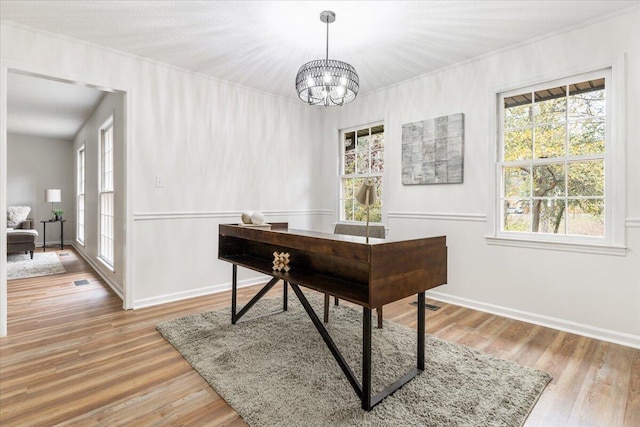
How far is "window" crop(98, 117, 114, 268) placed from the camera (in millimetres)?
4348

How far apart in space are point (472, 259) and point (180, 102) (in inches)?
138

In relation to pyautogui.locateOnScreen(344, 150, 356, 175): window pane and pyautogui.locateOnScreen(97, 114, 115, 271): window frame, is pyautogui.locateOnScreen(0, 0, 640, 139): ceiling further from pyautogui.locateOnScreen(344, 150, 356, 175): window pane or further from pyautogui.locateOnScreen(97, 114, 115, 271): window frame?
pyautogui.locateOnScreen(97, 114, 115, 271): window frame

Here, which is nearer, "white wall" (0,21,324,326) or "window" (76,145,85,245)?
"white wall" (0,21,324,326)

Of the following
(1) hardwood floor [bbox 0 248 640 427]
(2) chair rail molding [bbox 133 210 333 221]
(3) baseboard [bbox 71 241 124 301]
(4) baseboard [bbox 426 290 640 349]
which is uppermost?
(2) chair rail molding [bbox 133 210 333 221]

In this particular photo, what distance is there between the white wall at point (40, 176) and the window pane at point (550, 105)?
Result: 9060mm

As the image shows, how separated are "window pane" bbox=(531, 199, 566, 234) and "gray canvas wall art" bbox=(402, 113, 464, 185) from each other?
741 millimetres

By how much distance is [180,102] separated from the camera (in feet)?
11.6

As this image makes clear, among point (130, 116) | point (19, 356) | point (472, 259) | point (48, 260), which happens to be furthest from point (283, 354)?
point (48, 260)

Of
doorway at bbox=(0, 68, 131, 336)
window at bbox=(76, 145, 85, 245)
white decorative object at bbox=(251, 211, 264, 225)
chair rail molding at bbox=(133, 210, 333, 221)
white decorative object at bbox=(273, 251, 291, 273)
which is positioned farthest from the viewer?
window at bbox=(76, 145, 85, 245)

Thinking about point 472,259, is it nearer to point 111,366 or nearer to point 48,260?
point 111,366

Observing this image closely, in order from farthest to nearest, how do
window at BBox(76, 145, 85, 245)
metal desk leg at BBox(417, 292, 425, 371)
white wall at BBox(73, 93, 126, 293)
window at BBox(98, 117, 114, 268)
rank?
window at BBox(76, 145, 85, 245)
window at BBox(98, 117, 114, 268)
white wall at BBox(73, 93, 126, 293)
metal desk leg at BBox(417, 292, 425, 371)

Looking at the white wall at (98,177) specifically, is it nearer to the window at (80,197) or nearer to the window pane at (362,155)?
the window at (80,197)

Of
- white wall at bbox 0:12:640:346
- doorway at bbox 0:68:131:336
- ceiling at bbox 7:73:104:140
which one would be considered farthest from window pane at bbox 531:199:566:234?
ceiling at bbox 7:73:104:140

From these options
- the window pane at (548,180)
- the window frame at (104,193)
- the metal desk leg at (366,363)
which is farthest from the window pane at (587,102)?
the window frame at (104,193)
